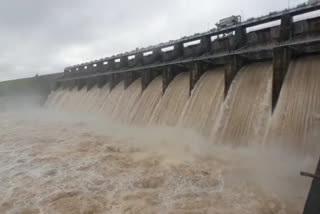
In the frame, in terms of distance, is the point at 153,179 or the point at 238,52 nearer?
the point at 153,179

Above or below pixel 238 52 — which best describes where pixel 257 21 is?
above

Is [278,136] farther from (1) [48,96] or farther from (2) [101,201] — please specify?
(1) [48,96]

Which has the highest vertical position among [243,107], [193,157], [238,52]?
[238,52]

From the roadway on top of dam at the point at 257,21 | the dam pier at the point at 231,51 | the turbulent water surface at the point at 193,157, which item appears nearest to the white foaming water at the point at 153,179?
the turbulent water surface at the point at 193,157

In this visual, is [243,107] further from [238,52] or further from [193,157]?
[193,157]

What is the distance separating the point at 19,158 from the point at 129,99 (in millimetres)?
6882

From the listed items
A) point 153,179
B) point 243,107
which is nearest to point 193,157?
point 153,179

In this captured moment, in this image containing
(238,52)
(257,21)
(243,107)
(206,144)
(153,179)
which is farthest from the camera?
(257,21)

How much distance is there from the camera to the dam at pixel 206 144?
5051 mm

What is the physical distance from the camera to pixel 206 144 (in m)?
8.03

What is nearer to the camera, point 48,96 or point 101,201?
point 101,201

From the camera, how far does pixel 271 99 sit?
288 inches

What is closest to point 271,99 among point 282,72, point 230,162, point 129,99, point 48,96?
point 282,72

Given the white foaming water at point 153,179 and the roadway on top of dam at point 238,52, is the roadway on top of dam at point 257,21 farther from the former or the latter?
the white foaming water at point 153,179
